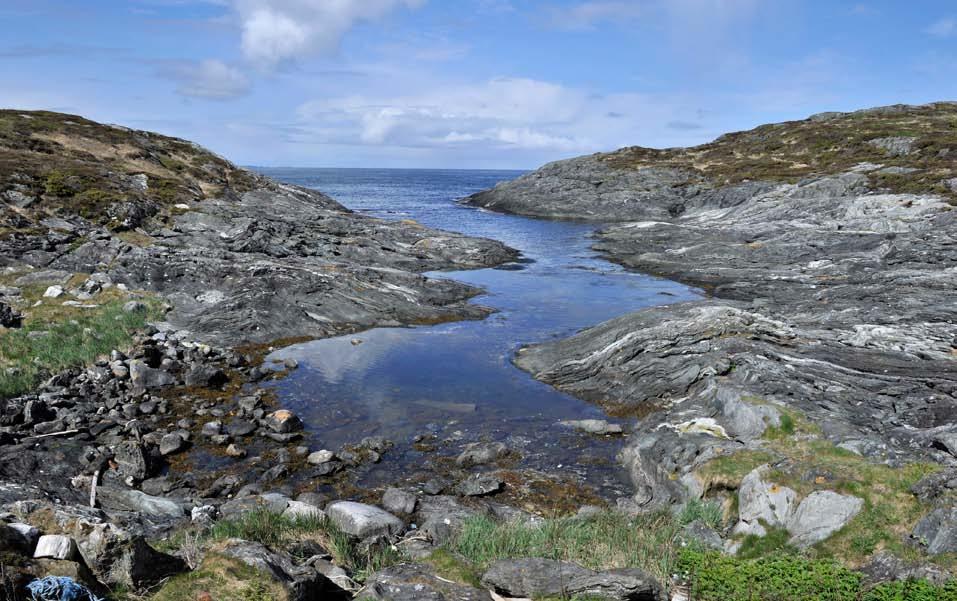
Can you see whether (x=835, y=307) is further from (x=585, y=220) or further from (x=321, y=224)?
(x=585, y=220)

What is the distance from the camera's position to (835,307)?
35375mm

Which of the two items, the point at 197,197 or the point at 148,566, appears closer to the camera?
the point at 148,566

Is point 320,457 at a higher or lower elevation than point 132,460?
lower

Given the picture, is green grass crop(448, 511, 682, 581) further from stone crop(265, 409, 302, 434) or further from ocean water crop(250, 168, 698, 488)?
stone crop(265, 409, 302, 434)

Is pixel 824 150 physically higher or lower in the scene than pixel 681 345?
higher

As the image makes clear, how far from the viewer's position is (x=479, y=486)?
821 inches

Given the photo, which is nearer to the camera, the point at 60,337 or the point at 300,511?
the point at 300,511

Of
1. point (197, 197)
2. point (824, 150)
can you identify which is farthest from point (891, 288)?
point (824, 150)

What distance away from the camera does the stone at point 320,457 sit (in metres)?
22.3

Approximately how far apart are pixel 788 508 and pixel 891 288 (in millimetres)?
29409

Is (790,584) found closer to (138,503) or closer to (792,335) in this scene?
(138,503)

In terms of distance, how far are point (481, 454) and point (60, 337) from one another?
2138cm

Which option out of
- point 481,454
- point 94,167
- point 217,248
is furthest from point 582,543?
point 94,167

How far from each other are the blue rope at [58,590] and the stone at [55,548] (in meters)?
1.00
